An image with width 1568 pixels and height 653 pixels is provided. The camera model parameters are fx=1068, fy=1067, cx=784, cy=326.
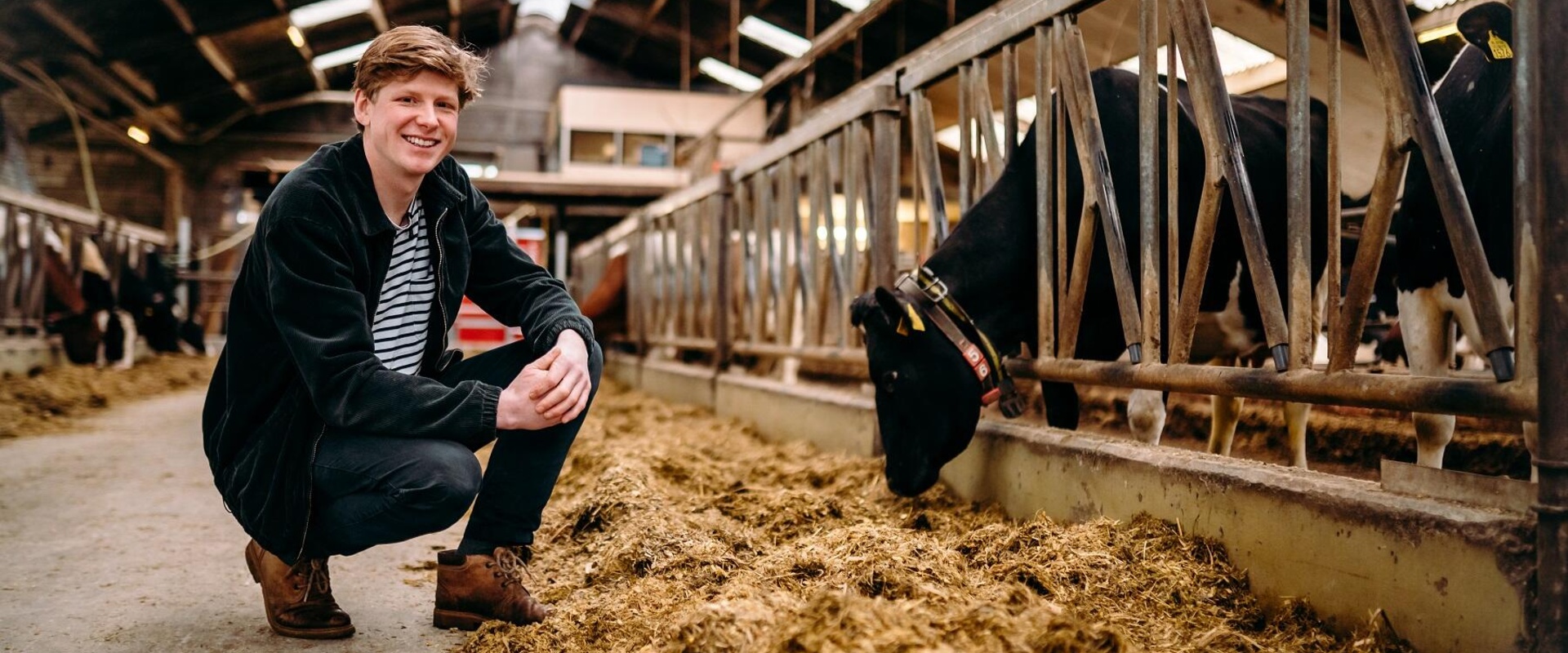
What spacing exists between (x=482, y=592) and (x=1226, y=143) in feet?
5.94

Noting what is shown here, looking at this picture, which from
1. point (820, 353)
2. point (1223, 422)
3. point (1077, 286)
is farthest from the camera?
point (820, 353)

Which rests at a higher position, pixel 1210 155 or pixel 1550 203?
pixel 1210 155

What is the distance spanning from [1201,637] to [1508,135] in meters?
1.49

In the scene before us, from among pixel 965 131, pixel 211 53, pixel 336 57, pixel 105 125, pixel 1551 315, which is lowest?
pixel 1551 315

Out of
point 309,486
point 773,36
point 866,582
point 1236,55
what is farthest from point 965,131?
point 773,36

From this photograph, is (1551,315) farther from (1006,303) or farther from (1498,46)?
(1006,303)

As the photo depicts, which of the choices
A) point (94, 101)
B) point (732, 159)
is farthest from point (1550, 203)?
point (94, 101)

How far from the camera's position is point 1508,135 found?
2.42 m

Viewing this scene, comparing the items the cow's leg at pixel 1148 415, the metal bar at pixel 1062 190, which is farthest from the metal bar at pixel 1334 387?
the cow's leg at pixel 1148 415

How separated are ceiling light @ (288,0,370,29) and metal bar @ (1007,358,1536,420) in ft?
56.9

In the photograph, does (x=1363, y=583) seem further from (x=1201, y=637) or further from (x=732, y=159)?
(x=732, y=159)

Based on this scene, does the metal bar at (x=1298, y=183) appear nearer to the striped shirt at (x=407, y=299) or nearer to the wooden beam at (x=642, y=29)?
the striped shirt at (x=407, y=299)

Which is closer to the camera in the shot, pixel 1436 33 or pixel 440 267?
pixel 440 267

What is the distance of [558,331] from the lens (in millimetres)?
2309
